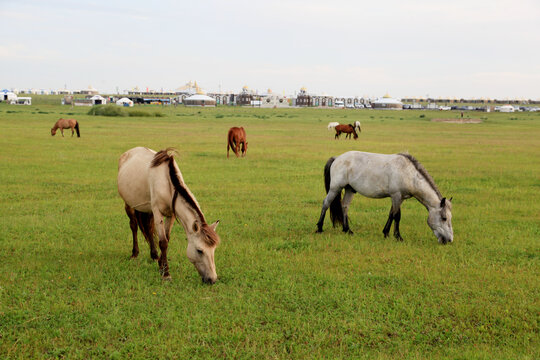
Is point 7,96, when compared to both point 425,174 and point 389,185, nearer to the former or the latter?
point 389,185

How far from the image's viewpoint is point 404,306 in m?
7.02

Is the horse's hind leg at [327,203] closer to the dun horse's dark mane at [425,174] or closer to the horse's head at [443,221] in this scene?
the dun horse's dark mane at [425,174]

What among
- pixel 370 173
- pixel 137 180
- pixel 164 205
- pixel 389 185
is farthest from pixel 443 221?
pixel 137 180

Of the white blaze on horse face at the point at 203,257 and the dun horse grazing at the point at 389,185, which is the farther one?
the dun horse grazing at the point at 389,185

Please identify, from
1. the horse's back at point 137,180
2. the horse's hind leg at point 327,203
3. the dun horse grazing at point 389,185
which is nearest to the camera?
the horse's back at point 137,180

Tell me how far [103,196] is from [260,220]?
5875 mm

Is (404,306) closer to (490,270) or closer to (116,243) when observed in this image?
(490,270)

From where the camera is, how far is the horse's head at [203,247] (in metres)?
7.31

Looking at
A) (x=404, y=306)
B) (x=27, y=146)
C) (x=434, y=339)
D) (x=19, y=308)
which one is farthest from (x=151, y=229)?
(x=27, y=146)

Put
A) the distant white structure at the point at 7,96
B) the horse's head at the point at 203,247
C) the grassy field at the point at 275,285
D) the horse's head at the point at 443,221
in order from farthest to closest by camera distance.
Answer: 1. the distant white structure at the point at 7,96
2. the horse's head at the point at 443,221
3. the horse's head at the point at 203,247
4. the grassy field at the point at 275,285

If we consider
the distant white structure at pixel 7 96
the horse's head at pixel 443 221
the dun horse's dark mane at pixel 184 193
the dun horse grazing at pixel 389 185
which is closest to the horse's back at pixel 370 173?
the dun horse grazing at pixel 389 185

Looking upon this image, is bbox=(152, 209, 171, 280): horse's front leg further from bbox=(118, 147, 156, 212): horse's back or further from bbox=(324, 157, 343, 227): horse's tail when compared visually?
bbox=(324, 157, 343, 227): horse's tail

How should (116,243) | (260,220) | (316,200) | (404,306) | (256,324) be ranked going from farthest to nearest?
(316,200) < (260,220) < (116,243) < (404,306) < (256,324)

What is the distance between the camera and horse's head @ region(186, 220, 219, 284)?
7.31m
